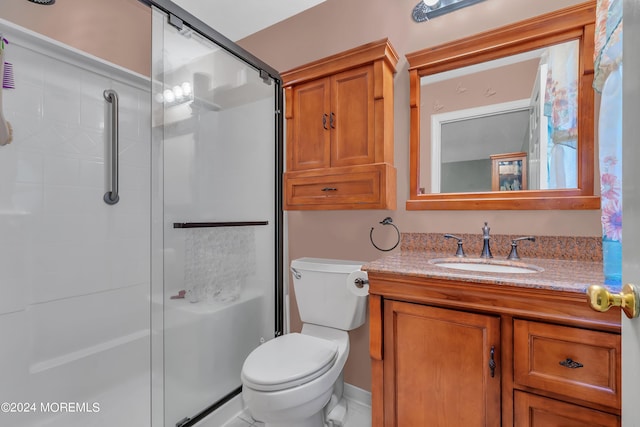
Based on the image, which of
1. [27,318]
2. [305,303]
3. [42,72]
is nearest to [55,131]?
[42,72]

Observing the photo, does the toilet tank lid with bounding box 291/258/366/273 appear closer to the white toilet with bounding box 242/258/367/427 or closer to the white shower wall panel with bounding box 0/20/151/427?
the white toilet with bounding box 242/258/367/427

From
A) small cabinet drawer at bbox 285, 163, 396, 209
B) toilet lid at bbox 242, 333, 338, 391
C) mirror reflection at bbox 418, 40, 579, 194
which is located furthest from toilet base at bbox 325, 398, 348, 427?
mirror reflection at bbox 418, 40, 579, 194

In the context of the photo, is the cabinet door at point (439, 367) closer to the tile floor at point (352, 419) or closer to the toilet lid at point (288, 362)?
the toilet lid at point (288, 362)

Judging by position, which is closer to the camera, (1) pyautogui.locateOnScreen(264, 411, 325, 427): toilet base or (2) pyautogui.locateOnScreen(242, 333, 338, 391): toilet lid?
(2) pyautogui.locateOnScreen(242, 333, 338, 391): toilet lid

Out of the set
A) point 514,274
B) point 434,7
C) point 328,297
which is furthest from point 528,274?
point 434,7

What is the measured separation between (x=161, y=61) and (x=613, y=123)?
176 centimetres

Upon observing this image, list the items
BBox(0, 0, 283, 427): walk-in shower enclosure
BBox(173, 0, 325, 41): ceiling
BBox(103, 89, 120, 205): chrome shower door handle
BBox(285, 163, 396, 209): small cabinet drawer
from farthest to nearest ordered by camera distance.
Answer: BBox(173, 0, 325, 41): ceiling, BBox(103, 89, 120, 205): chrome shower door handle, BBox(285, 163, 396, 209): small cabinet drawer, BBox(0, 0, 283, 427): walk-in shower enclosure

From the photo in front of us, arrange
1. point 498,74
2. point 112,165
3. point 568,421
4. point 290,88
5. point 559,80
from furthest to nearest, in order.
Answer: point 290,88 → point 112,165 → point 498,74 → point 559,80 → point 568,421

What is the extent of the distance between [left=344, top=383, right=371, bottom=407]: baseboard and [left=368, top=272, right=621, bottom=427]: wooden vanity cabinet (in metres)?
0.65

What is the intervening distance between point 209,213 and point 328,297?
79cm

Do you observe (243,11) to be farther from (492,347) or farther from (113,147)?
(492,347)

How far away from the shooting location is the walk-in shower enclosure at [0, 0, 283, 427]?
4.48 ft

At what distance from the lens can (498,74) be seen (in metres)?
1.40

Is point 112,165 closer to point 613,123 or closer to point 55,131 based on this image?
point 55,131
